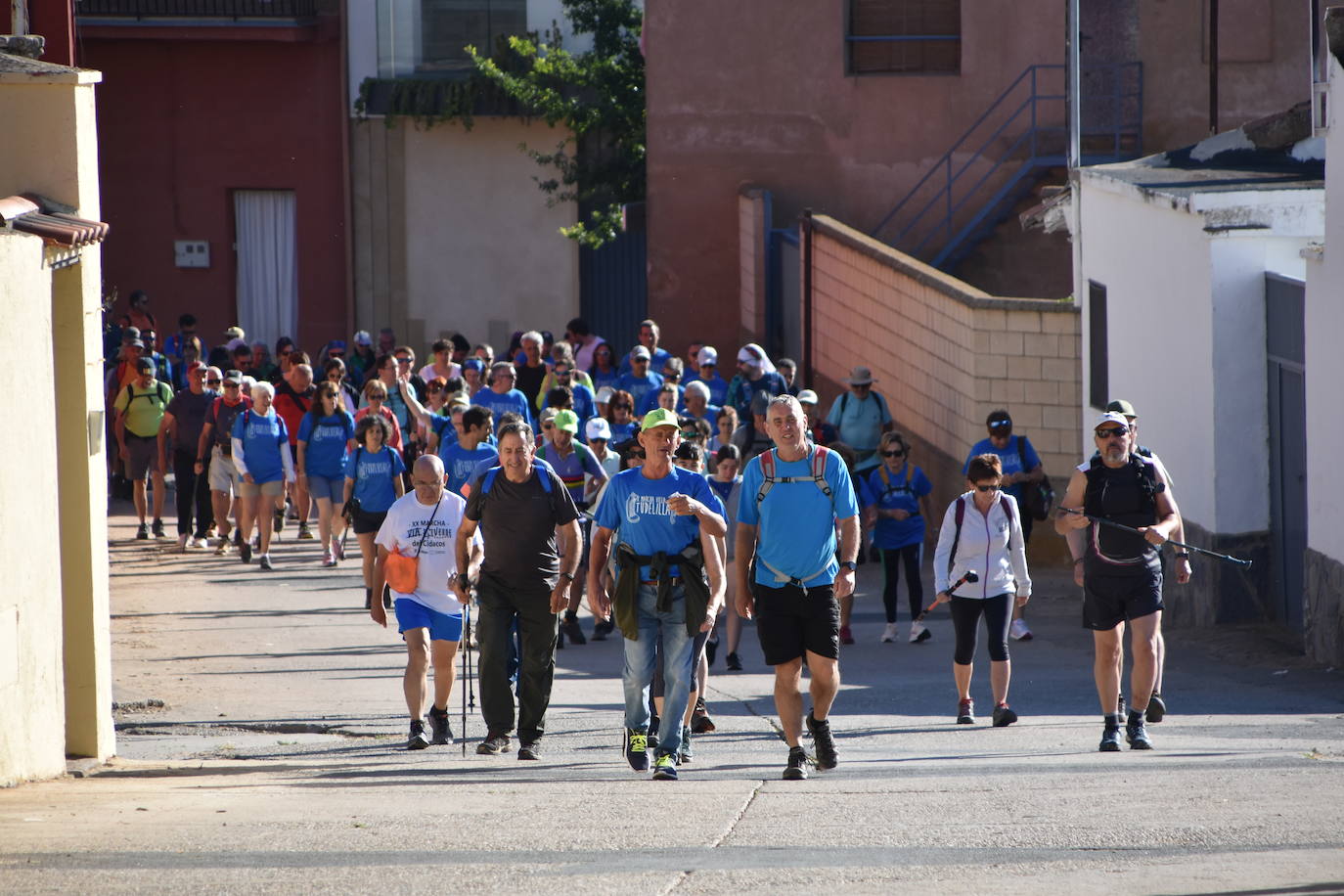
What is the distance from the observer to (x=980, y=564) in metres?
11.1

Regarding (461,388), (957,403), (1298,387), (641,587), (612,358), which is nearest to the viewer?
(641,587)

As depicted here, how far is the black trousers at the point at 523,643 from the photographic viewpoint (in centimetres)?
991

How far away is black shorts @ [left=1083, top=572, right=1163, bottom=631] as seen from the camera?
9.82 metres

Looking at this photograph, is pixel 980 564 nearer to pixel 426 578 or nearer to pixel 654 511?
pixel 654 511

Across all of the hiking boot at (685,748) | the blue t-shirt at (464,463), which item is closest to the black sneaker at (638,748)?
the hiking boot at (685,748)

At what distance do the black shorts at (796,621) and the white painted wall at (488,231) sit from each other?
21.9 metres

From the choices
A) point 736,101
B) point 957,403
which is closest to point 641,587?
point 957,403

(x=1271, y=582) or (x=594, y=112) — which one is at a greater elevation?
(x=594, y=112)

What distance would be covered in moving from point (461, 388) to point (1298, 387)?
7342 millimetres

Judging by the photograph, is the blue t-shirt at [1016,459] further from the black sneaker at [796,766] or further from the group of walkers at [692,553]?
the black sneaker at [796,766]

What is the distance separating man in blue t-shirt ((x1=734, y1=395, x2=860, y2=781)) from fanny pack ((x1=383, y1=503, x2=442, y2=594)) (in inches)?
93.4

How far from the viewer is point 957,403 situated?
18.8 metres

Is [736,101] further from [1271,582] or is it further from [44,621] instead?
[44,621]

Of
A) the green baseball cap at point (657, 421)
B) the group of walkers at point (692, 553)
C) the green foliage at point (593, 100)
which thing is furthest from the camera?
the green foliage at point (593, 100)
